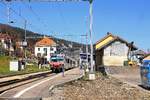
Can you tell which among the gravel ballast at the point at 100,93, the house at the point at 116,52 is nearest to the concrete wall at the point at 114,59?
the house at the point at 116,52

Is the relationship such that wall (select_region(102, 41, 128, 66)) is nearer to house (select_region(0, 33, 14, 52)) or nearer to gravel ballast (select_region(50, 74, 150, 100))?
gravel ballast (select_region(50, 74, 150, 100))

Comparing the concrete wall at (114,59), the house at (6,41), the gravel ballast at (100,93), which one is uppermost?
the house at (6,41)

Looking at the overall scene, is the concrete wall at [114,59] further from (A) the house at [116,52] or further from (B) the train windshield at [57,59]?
(B) the train windshield at [57,59]

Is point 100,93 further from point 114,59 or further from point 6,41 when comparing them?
point 6,41

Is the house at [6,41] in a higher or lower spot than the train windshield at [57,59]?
higher

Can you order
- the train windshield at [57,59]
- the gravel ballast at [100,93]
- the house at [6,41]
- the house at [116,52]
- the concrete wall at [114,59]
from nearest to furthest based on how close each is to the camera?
the gravel ballast at [100,93] < the train windshield at [57,59] < the house at [116,52] < the concrete wall at [114,59] < the house at [6,41]

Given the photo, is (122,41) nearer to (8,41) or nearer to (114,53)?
(114,53)

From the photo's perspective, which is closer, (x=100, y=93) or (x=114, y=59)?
(x=100, y=93)

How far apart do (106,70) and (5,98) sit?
3324 cm

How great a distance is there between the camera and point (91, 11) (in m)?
43.2

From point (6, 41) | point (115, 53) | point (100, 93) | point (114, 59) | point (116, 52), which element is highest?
point (6, 41)

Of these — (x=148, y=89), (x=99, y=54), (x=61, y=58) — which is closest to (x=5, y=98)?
(x=148, y=89)

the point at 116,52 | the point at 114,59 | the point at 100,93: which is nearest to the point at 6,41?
the point at 114,59

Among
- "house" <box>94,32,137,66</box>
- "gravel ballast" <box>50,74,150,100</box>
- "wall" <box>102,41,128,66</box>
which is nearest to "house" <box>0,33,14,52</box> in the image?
"house" <box>94,32,137,66</box>
